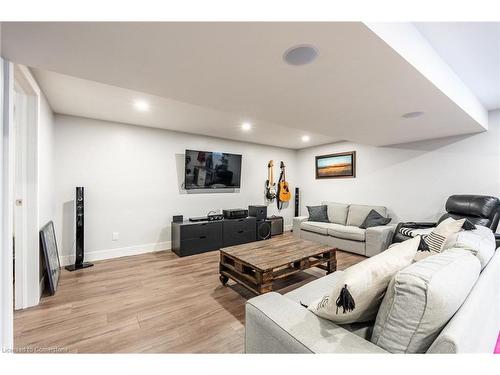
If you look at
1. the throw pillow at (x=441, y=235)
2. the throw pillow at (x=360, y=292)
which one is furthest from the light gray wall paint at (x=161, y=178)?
the throw pillow at (x=360, y=292)

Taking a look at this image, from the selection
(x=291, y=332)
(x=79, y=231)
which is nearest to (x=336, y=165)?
(x=291, y=332)

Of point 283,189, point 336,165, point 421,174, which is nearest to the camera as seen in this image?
point 421,174

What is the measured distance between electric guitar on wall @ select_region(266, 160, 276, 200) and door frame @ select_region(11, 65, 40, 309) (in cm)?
411

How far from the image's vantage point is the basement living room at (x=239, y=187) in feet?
3.26

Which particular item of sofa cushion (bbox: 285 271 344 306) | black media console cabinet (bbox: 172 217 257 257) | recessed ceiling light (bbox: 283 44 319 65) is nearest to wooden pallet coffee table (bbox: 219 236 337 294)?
sofa cushion (bbox: 285 271 344 306)

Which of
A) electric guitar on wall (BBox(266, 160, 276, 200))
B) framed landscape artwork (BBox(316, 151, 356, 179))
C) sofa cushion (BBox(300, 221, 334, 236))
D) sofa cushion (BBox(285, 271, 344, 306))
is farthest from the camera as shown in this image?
electric guitar on wall (BBox(266, 160, 276, 200))

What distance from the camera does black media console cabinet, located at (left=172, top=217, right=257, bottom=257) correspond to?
358cm

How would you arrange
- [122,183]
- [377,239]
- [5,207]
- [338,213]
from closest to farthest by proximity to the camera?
[5,207], [377,239], [122,183], [338,213]

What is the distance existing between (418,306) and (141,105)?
322 cm

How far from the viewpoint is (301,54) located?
4.25 ft

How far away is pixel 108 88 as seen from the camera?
7.59 ft

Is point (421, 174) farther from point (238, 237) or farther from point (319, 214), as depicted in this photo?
point (238, 237)

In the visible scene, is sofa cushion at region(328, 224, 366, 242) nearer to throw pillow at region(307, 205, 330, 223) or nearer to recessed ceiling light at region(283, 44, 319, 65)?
throw pillow at region(307, 205, 330, 223)

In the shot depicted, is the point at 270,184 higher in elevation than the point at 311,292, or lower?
higher
